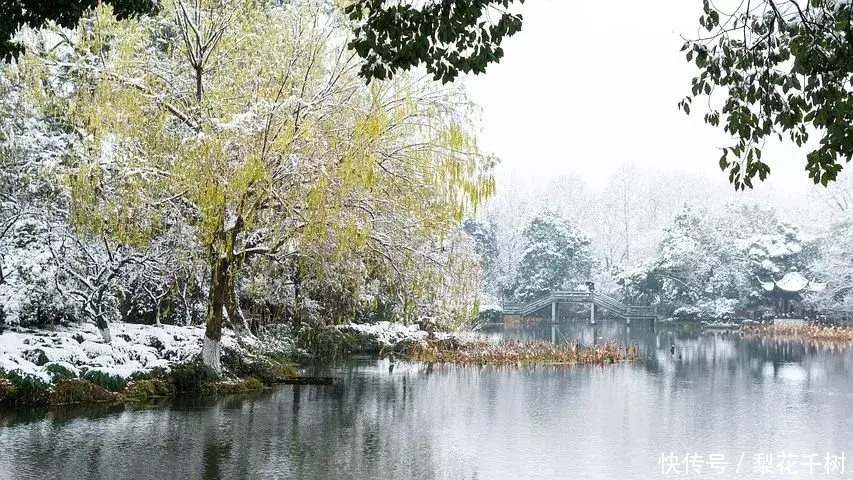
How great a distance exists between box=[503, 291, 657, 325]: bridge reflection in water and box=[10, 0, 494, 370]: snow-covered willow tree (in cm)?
3405

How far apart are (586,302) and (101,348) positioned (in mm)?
36952

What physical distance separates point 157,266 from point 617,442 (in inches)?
331

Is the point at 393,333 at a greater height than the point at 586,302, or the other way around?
the point at 586,302

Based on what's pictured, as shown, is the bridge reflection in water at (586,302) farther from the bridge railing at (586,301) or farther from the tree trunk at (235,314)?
the tree trunk at (235,314)

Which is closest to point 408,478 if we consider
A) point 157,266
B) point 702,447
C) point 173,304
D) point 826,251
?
point 702,447

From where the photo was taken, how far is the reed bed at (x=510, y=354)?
2323 cm

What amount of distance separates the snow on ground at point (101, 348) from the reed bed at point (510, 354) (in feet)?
26.6

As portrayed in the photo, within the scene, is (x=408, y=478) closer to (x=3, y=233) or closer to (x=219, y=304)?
(x=219, y=304)

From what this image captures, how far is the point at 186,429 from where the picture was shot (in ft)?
36.3

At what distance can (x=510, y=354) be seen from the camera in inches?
930

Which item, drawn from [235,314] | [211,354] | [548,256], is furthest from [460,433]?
[548,256]

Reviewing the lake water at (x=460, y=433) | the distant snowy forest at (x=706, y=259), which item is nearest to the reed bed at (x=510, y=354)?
the lake water at (x=460, y=433)

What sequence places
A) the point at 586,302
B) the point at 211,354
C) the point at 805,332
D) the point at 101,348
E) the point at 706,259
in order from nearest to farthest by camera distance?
the point at 101,348 → the point at 211,354 → the point at 805,332 → the point at 706,259 → the point at 586,302

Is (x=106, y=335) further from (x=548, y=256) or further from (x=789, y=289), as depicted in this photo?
(x=548, y=256)
